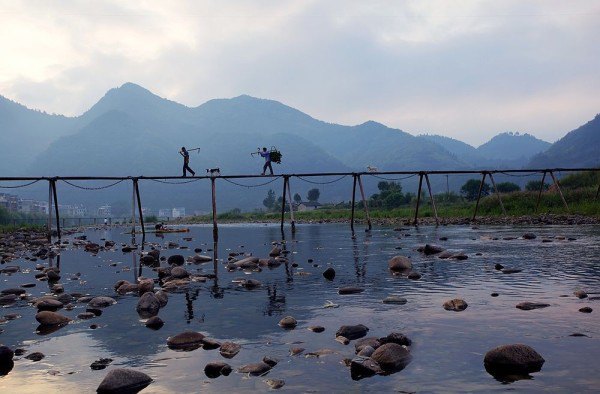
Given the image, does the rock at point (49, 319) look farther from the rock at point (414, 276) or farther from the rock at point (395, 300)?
the rock at point (414, 276)

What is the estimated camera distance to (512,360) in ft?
24.3

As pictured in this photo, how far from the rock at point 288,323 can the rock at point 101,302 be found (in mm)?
5054

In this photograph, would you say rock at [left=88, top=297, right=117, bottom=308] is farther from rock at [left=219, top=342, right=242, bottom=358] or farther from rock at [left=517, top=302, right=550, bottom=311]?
rock at [left=517, top=302, right=550, bottom=311]

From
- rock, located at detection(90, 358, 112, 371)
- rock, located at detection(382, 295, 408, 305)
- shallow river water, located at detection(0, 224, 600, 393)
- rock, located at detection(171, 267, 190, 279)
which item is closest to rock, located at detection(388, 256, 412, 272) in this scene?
shallow river water, located at detection(0, 224, 600, 393)

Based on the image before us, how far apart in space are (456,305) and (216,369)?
6140 mm

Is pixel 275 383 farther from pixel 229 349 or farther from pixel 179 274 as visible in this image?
pixel 179 274

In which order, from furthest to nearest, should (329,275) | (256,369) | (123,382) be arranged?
(329,275) → (256,369) → (123,382)

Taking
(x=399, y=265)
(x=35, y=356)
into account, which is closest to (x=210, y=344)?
(x=35, y=356)

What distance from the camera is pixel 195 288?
15055 mm

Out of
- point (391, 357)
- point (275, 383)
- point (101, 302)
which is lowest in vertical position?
point (275, 383)

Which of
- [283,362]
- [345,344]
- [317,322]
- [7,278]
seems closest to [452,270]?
[317,322]

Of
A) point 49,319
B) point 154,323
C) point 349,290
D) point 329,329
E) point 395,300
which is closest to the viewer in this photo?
point 329,329

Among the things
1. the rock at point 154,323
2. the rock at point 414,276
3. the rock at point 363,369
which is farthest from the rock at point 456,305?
the rock at point 154,323

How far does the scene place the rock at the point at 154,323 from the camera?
34.4 feet
